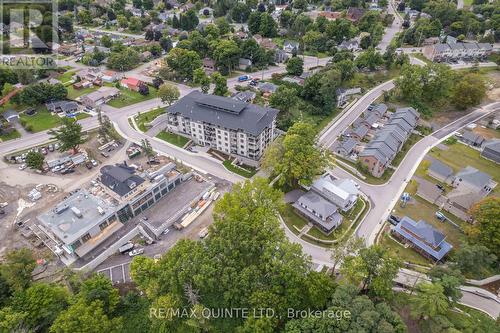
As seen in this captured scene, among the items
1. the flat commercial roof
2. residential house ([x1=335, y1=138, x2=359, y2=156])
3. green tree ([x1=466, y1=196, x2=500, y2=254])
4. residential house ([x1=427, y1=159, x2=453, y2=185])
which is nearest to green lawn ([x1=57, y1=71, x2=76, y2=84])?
the flat commercial roof

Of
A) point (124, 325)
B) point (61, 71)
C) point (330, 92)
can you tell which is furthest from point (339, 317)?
point (61, 71)

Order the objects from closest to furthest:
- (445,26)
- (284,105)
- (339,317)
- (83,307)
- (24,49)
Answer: (339,317)
(83,307)
(284,105)
(24,49)
(445,26)

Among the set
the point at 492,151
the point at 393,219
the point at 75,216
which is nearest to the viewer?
the point at 75,216

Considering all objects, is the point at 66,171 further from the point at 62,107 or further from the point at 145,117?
the point at 62,107

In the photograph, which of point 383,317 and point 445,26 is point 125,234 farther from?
point 445,26

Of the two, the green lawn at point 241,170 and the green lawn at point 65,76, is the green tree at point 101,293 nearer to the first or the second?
the green lawn at point 241,170

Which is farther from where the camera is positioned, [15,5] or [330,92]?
[15,5]

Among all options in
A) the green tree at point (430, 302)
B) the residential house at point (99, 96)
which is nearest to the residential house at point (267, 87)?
the residential house at point (99, 96)

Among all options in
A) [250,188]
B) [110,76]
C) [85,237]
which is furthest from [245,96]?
[85,237]
